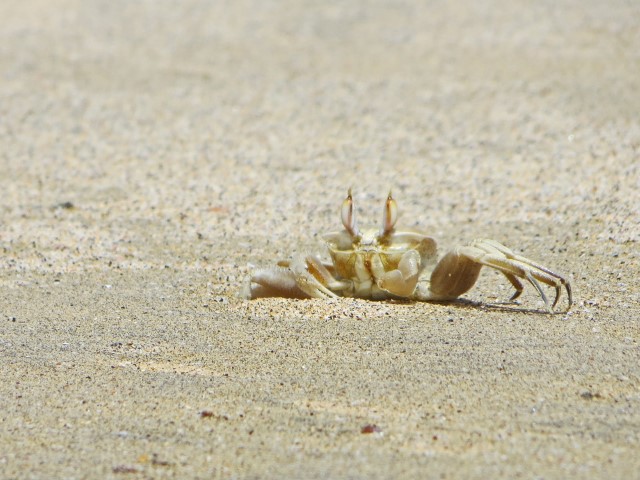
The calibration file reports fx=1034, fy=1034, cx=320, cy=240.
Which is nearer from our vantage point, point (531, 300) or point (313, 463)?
point (313, 463)

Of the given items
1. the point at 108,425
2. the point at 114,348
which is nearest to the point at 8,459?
the point at 108,425

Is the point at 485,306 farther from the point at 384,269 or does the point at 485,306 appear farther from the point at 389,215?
the point at 389,215

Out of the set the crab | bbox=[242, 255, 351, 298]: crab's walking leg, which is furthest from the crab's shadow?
bbox=[242, 255, 351, 298]: crab's walking leg

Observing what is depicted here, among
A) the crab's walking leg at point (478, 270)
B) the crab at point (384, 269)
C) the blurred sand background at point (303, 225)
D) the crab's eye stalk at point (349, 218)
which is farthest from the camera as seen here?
the crab's eye stalk at point (349, 218)

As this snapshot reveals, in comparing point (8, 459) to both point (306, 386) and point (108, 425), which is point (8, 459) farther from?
point (306, 386)

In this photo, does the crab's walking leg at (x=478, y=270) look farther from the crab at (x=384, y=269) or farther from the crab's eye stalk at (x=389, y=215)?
the crab's eye stalk at (x=389, y=215)

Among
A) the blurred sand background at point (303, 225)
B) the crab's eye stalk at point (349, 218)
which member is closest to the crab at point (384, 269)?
the crab's eye stalk at point (349, 218)

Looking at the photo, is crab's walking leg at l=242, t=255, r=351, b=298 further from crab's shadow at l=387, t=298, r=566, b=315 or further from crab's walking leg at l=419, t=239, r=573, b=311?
crab's walking leg at l=419, t=239, r=573, b=311
